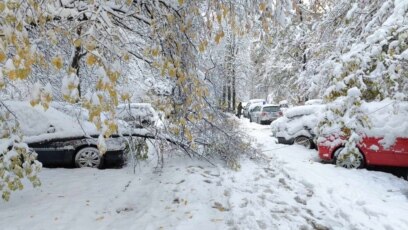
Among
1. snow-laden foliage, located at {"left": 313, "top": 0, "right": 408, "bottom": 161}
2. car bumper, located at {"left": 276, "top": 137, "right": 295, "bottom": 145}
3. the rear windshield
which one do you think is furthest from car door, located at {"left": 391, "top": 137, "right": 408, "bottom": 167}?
the rear windshield

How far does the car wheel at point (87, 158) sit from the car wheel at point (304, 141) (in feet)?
24.5

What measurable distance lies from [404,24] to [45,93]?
649 cm

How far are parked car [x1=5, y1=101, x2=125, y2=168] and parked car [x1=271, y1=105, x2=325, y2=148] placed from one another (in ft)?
22.9

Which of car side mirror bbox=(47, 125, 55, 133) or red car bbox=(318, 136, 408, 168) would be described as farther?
car side mirror bbox=(47, 125, 55, 133)

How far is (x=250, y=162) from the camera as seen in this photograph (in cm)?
1085

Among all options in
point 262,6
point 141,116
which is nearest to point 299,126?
point 141,116

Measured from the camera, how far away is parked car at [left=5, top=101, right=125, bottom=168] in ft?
30.9

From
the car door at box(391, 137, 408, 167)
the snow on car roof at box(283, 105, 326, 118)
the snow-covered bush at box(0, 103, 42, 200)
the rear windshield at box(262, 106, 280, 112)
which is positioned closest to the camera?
the snow-covered bush at box(0, 103, 42, 200)

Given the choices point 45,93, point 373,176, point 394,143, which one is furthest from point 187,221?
point 394,143

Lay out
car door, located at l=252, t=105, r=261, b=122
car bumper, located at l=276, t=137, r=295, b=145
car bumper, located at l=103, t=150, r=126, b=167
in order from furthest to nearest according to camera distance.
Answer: car door, located at l=252, t=105, r=261, b=122 → car bumper, located at l=276, t=137, r=295, b=145 → car bumper, located at l=103, t=150, r=126, b=167

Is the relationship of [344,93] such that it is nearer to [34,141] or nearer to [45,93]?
[45,93]

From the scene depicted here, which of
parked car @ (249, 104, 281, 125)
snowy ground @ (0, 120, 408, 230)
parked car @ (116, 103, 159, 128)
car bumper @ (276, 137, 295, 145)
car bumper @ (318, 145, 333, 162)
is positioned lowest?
snowy ground @ (0, 120, 408, 230)

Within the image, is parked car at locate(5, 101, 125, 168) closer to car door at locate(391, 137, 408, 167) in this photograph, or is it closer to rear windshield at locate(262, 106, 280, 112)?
car door at locate(391, 137, 408, 167)

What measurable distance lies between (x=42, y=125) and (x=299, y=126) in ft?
28.8
